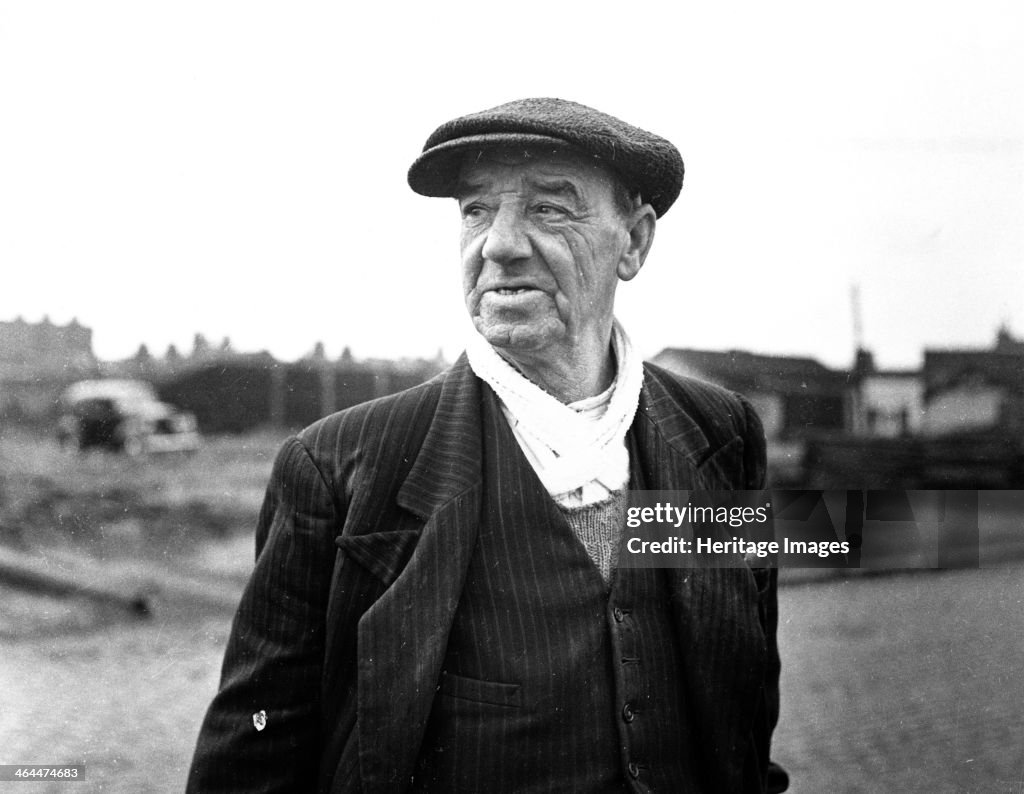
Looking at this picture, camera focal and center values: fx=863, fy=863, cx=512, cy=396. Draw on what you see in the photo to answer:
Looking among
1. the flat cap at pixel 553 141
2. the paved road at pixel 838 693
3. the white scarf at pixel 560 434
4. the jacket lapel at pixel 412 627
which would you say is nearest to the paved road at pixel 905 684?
the paved road at pixel 838 693

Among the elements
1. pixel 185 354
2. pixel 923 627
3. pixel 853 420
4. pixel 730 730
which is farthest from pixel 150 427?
pixel 923 627

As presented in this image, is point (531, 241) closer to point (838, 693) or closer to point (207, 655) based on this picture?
point (207, 655)

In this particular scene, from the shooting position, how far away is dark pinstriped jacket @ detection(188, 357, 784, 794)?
1.38 meters

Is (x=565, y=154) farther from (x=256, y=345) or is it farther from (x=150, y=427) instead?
(x=150, y=427)

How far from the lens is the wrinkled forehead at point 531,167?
1519 mm

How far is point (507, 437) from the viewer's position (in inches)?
60.5

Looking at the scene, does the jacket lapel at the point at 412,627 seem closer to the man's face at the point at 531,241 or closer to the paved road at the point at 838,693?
the man's face at the point at 531,241

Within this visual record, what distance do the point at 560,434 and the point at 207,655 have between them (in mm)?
1615

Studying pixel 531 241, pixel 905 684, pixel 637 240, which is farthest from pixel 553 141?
pixel 905 684

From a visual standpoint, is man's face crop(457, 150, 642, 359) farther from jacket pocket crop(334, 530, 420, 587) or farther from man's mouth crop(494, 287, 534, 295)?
jacket pocket crop(334, 530, 420, 587)

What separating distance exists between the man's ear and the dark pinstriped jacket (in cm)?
38

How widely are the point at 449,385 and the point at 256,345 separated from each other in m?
0.97

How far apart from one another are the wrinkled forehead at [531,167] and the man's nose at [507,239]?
0.06m

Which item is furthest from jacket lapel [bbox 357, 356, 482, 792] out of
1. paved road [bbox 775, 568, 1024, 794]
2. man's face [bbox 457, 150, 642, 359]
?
paved road [bbox 775, 568, 1024, 794]
